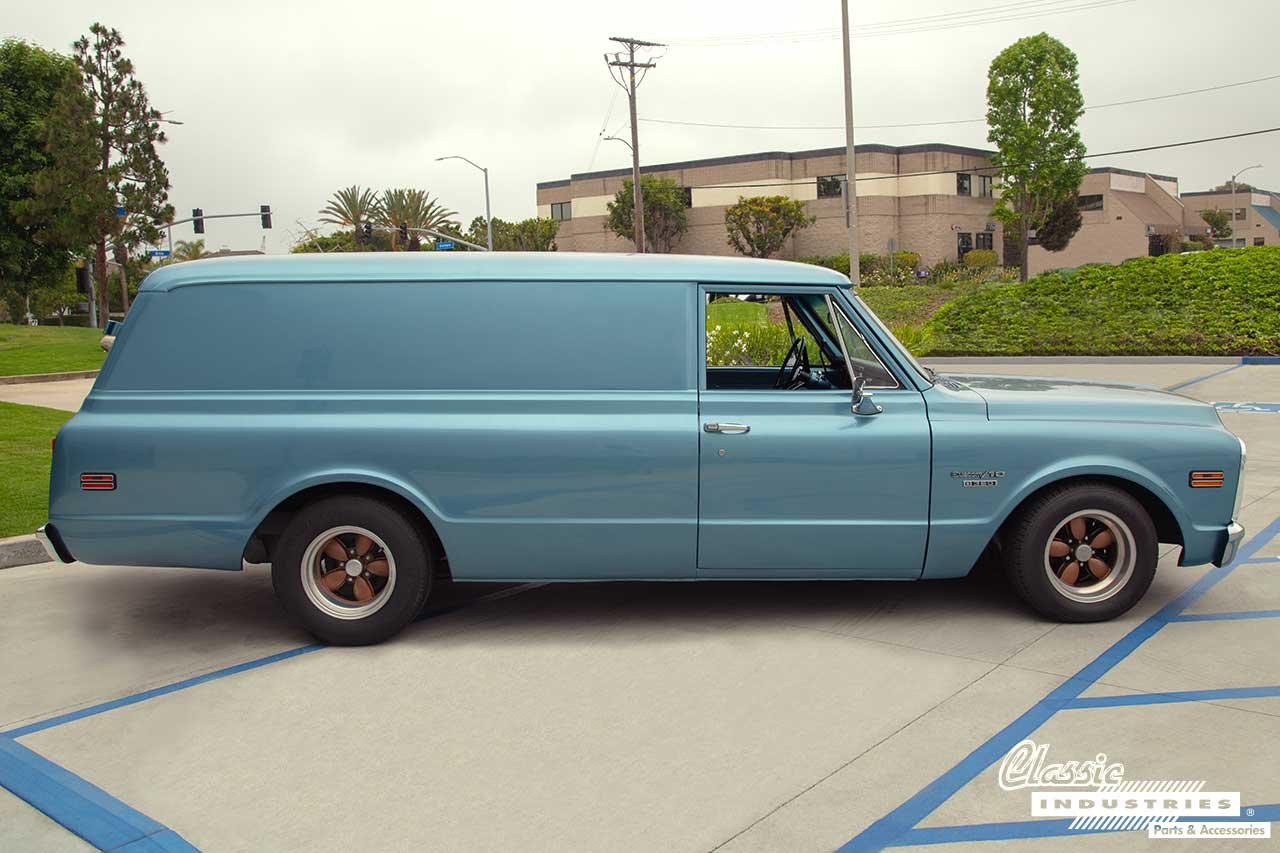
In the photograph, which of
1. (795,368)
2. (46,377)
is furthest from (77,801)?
(46,377)

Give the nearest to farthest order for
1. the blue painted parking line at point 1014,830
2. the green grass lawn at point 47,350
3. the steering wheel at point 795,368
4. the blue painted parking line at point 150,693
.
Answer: the blue painted parking line at point 1014,830, the blue painted parking line at point 150,693, the steering wheel at point 795,368, the green grass lawn at point 47,350

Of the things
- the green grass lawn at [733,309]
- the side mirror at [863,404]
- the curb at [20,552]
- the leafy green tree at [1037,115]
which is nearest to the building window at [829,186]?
the leafy green tree at [1037,115]

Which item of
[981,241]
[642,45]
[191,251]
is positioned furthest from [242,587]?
[191,251]

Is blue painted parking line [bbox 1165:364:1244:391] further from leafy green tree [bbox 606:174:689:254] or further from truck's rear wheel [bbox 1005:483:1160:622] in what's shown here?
leafy green tree [bbox 606:174:689:254]

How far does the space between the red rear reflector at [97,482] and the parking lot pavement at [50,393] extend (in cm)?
1274

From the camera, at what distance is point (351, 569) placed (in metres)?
5.43

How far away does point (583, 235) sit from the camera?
73.8 meters

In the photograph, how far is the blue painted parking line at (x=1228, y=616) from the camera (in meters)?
5.66

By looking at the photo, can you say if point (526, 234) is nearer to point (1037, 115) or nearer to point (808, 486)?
point (1037, 115)

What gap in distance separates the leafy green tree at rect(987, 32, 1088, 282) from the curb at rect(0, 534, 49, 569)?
160 feet

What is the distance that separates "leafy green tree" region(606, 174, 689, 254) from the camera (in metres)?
67.1

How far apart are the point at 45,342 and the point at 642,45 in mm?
23428

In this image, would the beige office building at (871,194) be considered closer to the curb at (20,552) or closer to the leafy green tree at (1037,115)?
the leafy green tree at (1037,115)

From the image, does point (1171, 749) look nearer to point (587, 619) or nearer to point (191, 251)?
point (587, 619)
